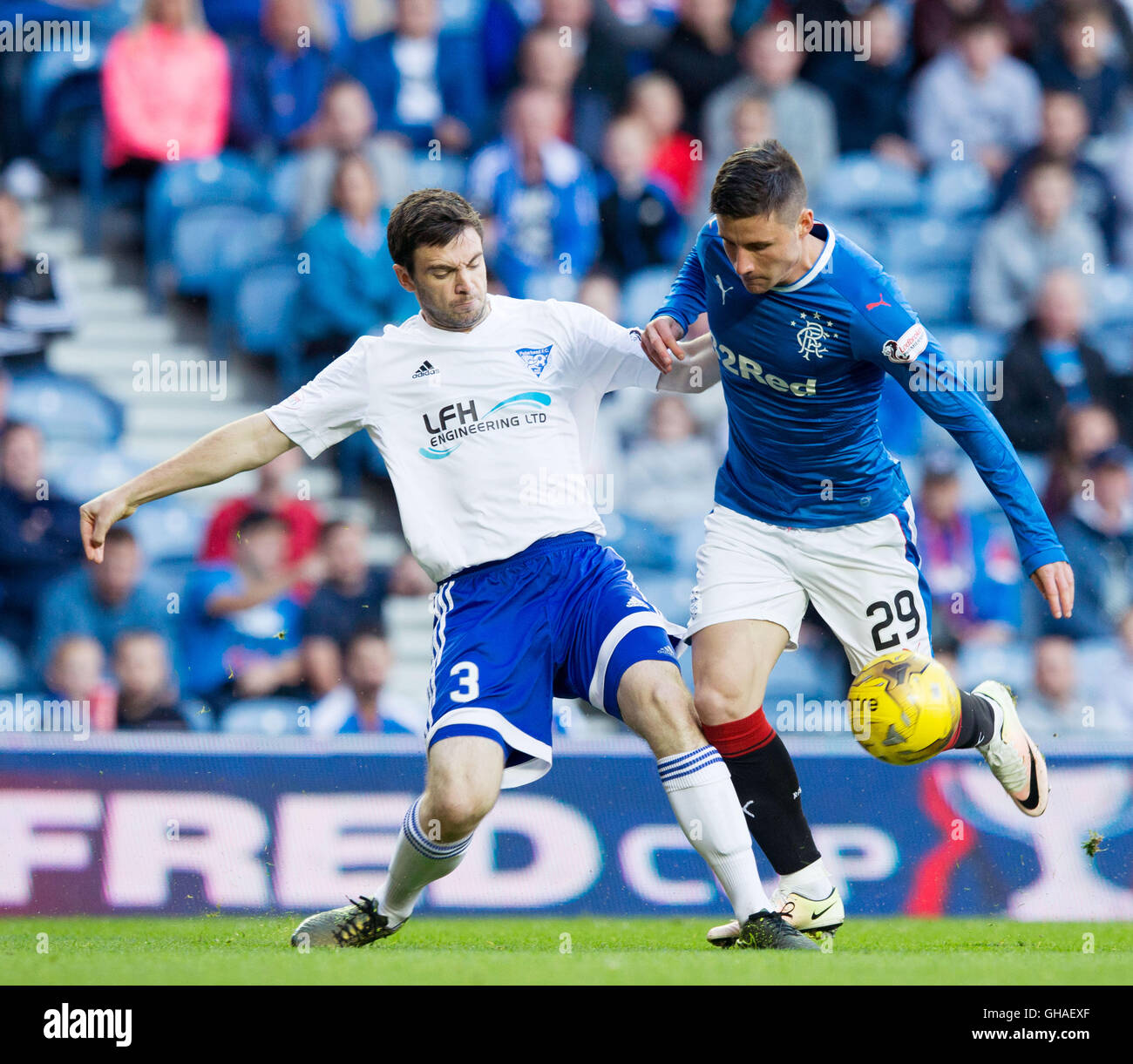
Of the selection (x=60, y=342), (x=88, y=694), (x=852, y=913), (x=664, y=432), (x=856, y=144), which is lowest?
(x=852, y=913)

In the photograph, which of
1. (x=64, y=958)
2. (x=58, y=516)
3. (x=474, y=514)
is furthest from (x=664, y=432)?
(x=64, y=958)

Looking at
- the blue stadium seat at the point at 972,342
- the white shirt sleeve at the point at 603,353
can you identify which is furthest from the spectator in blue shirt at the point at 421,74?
the white shirt sleeve at the point at 603,353

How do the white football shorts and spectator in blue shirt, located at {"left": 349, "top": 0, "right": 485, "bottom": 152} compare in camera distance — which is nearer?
the white football shorts

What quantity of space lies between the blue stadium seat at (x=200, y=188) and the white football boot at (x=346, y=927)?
5.63 meters

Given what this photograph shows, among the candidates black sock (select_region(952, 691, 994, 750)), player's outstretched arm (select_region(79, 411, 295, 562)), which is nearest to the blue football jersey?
black sock (select_region(952, 691, 994, 750))

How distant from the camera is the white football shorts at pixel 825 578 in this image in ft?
17.1

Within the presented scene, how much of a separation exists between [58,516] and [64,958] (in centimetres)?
422

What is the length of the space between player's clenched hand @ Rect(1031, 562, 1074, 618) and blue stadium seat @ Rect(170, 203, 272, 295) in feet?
20.5

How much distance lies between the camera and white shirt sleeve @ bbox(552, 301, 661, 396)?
16.7ft

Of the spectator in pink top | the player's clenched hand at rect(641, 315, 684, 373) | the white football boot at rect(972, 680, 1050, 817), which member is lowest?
the white football boot at rect(972, 680, 1050, 817)

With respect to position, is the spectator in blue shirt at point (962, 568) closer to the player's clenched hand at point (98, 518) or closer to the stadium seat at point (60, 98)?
the player's clenched hand at point (98, 518)

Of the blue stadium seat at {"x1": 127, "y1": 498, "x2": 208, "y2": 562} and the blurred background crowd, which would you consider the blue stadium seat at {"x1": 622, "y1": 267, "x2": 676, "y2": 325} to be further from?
the blue stadium seat at {"x1": 127, "y1": 498, "x2": 208, "y2": 562}

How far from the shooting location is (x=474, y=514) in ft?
Result: 16.0

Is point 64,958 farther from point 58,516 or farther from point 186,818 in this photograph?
point 58,516
